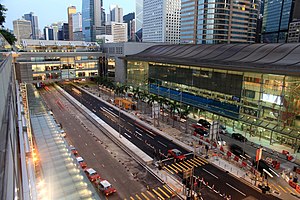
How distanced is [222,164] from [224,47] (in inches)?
1618

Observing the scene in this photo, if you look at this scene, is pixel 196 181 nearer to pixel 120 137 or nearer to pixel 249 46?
pixel 120 137

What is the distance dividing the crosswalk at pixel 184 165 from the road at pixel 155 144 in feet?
2.02

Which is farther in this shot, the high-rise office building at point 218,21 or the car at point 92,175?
the high-rise office building at point 218,21

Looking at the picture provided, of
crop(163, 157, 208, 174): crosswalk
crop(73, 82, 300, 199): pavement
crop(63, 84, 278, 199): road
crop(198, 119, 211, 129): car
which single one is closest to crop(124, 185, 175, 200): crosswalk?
crop(73, 82, 300, 199): pavement

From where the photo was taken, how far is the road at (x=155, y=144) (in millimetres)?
31006

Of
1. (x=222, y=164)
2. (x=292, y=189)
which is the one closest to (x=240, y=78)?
(x=222, y=164)

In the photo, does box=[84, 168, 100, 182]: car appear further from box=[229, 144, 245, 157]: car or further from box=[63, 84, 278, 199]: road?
box=[229, 144, 245, 157]: car

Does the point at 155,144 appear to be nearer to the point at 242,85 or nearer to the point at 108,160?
the point at 108,160

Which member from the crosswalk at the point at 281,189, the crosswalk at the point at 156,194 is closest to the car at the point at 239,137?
the crosswalk at the point at 281,189

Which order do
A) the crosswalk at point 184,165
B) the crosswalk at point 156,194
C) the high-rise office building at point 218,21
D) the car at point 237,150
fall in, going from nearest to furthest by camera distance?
the crosswalk at point 156,194 < the crosswalk at point 184,165 < the car at point 237,150 < the high-rise office building at point 218,21

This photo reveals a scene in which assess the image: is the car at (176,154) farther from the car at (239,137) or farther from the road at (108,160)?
the car at (239,137)

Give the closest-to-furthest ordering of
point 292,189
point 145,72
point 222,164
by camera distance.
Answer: point 292,189
point 222,164
point 145,72

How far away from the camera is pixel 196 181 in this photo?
32.9 metres

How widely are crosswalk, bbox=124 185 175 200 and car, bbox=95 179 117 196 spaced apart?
2728 mm
